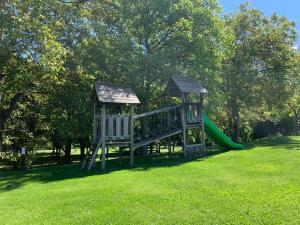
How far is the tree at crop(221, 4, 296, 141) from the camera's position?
29.3 meters

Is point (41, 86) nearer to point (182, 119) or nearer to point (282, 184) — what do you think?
point (182, 119)

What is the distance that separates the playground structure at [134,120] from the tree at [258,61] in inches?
412

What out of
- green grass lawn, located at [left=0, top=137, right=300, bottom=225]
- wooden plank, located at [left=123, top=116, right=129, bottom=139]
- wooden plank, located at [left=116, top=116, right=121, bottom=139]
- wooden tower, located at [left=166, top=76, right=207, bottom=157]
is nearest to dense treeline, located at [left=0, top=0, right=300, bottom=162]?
wooden tower, located at [left=166, top=76, right=207, bottom=157]

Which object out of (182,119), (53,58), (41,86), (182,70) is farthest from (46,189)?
(182,70)

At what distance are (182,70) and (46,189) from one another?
1288 cm

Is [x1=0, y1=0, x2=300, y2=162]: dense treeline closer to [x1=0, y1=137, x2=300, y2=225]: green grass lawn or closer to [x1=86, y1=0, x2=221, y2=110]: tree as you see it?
[x1=86, y1=0, x2=221, y2=110]: tree

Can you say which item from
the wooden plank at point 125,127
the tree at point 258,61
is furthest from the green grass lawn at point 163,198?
the tree at point 258,61

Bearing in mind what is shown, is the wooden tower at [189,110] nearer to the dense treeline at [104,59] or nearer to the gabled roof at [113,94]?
the dense treeline at [104,59]

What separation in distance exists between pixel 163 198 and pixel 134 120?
9.84m

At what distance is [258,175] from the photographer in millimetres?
10008

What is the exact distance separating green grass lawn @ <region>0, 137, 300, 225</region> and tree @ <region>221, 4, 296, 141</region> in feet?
63.7

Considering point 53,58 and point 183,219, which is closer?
point 183,219

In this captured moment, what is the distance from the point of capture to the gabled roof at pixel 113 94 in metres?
13.9

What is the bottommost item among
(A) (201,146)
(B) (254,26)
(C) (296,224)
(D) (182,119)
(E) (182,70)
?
(C) (296,224)
